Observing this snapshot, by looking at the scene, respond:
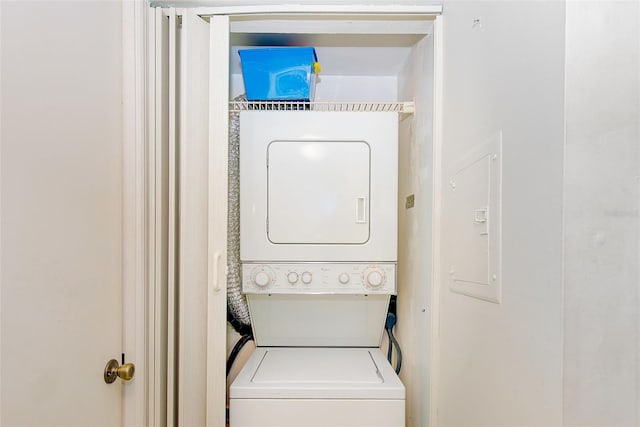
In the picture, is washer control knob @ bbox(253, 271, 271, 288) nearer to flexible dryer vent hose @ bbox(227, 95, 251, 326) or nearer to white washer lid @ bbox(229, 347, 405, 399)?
flexible dryer vent hose @ bbox(227, 95, 251, 326)

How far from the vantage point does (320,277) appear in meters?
1.87

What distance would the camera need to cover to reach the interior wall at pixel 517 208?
80 centimetres

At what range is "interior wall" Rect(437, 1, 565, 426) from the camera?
2.64ft

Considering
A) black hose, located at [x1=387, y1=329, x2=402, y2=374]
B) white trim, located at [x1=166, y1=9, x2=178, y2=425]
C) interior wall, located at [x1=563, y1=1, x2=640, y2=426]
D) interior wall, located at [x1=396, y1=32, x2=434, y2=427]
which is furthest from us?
black hose, located at [x1=387, y1=329, x2=402, y2=374]

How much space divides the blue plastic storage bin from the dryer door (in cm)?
26

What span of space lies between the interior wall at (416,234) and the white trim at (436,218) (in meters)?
0.04

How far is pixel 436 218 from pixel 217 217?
86cm

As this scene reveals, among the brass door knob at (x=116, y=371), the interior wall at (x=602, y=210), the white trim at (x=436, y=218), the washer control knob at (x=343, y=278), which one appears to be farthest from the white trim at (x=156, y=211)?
the interior wall at (x=602, y=210)

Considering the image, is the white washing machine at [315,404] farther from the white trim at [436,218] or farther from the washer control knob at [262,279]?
the washer control knob at [262,279]

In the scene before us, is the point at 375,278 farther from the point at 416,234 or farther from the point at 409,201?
the point at 409,201

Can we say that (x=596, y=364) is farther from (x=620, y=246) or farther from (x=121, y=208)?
(x=121, y=208)

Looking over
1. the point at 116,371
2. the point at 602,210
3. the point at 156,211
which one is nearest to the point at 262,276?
the point at 156,211

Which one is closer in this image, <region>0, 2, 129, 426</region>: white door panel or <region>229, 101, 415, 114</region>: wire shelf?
<region>0, 2, 129, 426</region>: white door panel

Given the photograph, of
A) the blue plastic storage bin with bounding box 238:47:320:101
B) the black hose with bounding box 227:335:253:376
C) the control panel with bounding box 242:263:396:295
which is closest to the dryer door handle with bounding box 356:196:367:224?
the control panel with bounding box 242:263:396:295
